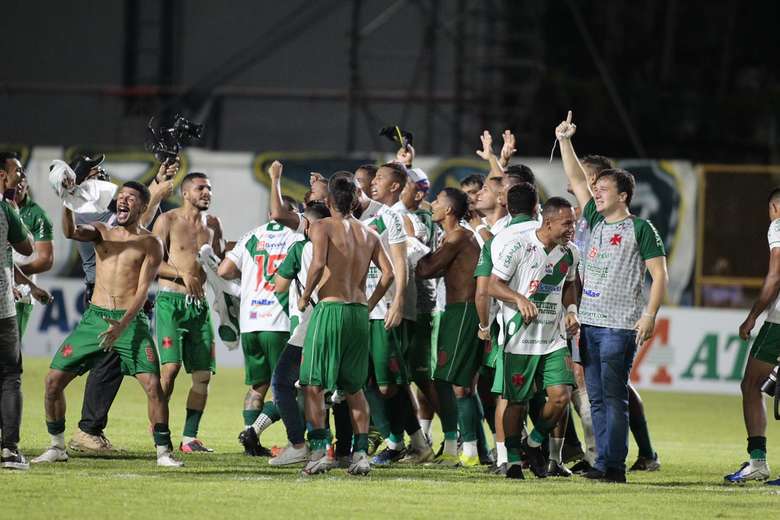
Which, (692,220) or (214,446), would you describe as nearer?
(214,446)

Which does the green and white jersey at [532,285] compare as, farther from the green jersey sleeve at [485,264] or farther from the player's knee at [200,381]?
the player's knee at [200,381]

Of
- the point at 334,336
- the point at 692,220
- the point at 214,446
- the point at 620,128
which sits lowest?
the point at 214,446

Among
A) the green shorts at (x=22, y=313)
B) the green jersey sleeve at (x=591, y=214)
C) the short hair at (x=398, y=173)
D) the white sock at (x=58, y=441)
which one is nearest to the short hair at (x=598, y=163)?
the green jersey sleeve at (x=591, y=214)

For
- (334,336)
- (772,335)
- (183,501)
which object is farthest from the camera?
(772,335)

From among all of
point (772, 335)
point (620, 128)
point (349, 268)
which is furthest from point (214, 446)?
point (620, 128)

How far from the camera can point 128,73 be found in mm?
30203

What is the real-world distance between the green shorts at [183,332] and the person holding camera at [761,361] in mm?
4524

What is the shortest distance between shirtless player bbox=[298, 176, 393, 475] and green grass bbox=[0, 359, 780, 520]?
37cm

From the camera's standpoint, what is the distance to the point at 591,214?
1087cm

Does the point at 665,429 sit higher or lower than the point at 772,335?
lower

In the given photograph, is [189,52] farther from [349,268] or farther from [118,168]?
[349,268]

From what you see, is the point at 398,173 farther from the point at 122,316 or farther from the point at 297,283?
the point at 122,316

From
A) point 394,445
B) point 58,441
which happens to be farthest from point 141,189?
point 394,445

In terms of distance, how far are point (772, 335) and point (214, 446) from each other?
489 centimetres
